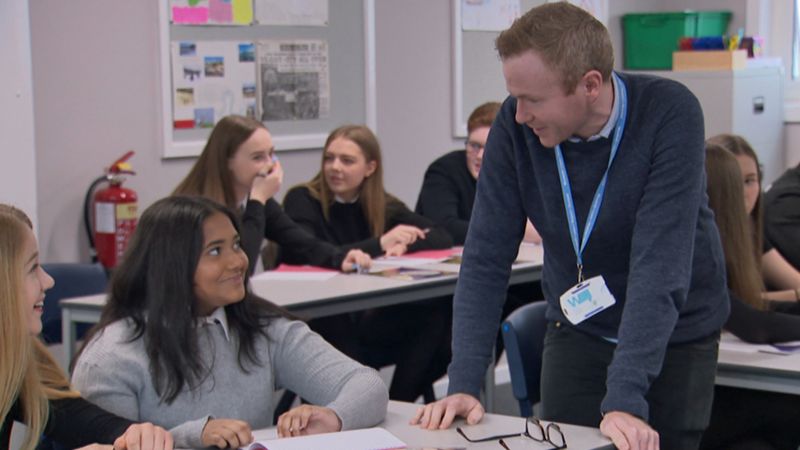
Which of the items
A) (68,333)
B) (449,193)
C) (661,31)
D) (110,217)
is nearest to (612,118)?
(68,333)

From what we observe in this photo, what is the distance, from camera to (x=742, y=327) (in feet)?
10.5

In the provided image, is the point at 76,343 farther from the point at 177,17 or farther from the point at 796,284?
the point at 796,284

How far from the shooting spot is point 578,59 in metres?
2.11

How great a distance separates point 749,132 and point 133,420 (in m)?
5.21

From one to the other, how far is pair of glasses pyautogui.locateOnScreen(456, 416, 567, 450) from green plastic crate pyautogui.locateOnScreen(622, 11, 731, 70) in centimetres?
540

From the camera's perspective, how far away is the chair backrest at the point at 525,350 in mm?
3195

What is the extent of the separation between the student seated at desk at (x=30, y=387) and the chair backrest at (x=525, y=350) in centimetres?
116

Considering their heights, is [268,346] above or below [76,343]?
above

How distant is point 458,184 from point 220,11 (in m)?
1.26

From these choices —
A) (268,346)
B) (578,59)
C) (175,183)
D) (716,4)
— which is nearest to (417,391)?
(175,183)

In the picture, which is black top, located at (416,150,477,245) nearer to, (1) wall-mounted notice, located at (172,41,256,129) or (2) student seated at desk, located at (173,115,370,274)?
(2) student seated at desk, located at (173,115,370,274)

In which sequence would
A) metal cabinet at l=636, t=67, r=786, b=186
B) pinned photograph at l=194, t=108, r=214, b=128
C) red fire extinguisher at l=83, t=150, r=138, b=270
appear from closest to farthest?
red fire extinguisher at l=83, t=150, r=138, b=270 < pinned photograph at l=194, t=108, r=214, b=128 < metal cabinet at l=636, t=67, r=786, b=186

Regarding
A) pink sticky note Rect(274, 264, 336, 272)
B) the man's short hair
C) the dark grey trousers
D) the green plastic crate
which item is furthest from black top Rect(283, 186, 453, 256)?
the green plastic crate

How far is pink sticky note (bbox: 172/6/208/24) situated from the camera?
510cm
